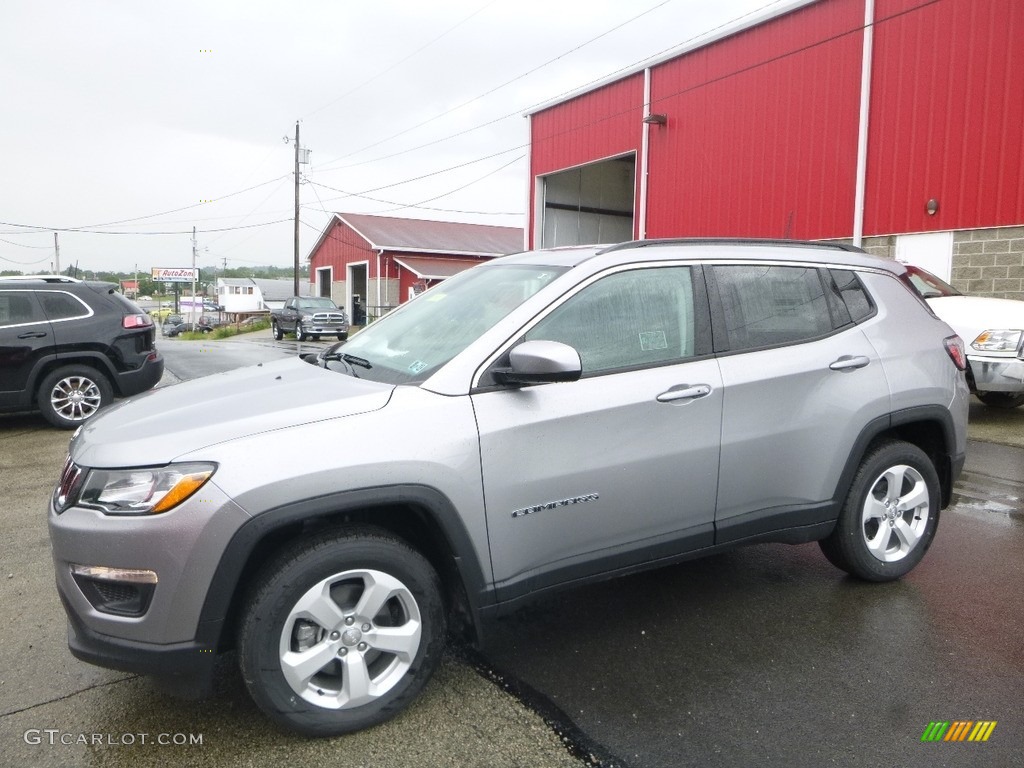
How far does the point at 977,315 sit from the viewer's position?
8.73m

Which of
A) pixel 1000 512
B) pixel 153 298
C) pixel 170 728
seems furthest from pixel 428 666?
pixel 153 298

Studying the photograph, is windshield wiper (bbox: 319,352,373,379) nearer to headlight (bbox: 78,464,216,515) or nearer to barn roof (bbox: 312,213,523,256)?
headlight (bbox: 78,464,216,515)

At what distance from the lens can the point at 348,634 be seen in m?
2.71

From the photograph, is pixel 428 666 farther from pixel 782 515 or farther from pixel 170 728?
pixel 782 515

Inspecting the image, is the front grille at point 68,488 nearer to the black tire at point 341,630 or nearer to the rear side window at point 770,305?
the black tire at point 341,630

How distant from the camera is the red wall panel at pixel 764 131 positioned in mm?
14070

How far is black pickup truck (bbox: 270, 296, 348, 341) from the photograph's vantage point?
28.8m

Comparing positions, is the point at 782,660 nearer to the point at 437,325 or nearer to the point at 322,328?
the point at 437,325

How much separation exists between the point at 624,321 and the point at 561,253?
52cm

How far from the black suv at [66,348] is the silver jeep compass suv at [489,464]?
229 inches

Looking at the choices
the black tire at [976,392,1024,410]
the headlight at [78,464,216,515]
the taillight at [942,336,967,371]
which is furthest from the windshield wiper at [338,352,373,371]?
the black tire at [976,392,1024,410]

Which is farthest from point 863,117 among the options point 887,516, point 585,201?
point 887,516

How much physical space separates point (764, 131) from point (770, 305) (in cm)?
1301

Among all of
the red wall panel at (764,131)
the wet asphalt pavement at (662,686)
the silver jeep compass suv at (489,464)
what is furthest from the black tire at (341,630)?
the red wall panel at (764,131)
